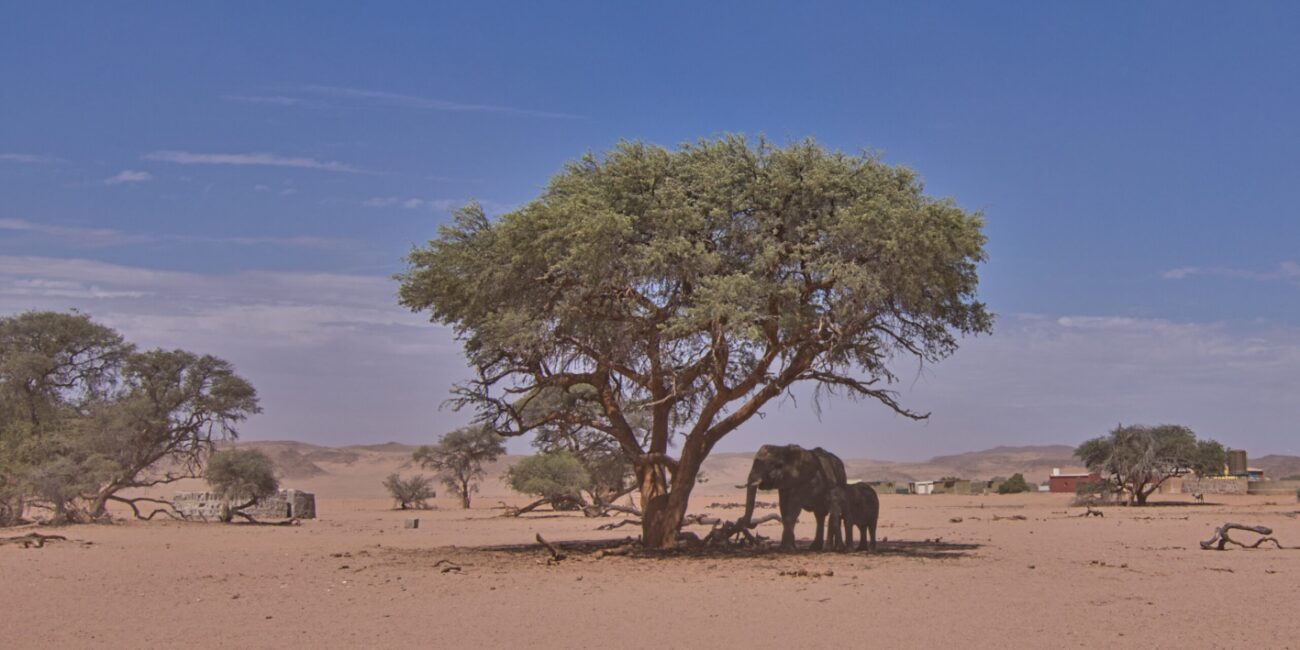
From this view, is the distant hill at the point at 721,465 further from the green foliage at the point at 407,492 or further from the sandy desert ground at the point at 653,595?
the sandy desert ground at the point at 653,595

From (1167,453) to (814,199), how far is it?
38749 mm

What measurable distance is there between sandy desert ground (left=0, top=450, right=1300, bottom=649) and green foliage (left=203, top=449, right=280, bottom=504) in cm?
1209

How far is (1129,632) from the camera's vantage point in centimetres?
1243

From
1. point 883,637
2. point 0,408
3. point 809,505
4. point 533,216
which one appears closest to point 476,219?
point 533,216

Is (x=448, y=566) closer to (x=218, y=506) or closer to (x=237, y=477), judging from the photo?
(x=237, y=477)

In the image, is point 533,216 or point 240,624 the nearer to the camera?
point 240,624

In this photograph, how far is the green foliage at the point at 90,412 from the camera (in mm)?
37156

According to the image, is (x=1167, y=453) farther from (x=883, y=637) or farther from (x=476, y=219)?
(x=883, y=637)

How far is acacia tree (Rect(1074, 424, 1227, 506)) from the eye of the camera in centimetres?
5188

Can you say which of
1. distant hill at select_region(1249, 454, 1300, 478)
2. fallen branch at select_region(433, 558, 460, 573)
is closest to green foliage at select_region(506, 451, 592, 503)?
fallen branch at select_region(433, 558, 460, 573)

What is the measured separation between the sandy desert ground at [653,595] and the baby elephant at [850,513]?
0.75 metres

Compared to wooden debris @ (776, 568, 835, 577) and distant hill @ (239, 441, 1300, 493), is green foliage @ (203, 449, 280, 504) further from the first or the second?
distant hill @ (239, 441, 1300, 493)

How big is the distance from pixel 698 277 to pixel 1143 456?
37903 millimetres

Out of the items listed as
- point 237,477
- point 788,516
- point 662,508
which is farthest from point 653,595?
point 237,477
